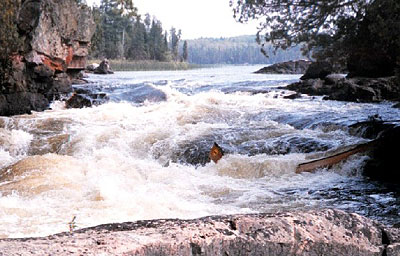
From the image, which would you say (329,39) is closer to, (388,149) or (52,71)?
(388,149)

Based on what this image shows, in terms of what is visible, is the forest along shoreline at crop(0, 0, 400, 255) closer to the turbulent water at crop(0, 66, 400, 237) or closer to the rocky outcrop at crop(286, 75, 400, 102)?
the turbulent water at crop(0, 66, 400, 237)

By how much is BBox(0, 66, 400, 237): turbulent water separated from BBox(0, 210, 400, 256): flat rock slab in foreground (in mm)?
3087

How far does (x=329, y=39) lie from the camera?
975 centimetres

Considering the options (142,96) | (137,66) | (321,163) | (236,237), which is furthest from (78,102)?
(137,66)

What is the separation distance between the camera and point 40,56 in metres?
15.8

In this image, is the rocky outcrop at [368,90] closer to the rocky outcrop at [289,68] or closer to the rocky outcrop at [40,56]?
the rocky outcrop at [40,56]

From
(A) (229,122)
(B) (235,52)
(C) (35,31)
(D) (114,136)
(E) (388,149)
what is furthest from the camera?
(B) (235,52)

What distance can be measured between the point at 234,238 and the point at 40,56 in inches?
617

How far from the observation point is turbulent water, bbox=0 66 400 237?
5.25 m

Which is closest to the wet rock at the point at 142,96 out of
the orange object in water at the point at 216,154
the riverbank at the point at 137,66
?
the orange object in water at the point at 216,154

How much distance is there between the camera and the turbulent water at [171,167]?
5.25 m

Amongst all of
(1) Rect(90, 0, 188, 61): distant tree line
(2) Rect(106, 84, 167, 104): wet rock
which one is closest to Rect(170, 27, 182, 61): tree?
(1) Rect(90, 0, 188, 61): distant tree line

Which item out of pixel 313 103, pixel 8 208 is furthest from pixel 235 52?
pixel 8 208

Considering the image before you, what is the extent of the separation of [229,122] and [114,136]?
11.7 feet
